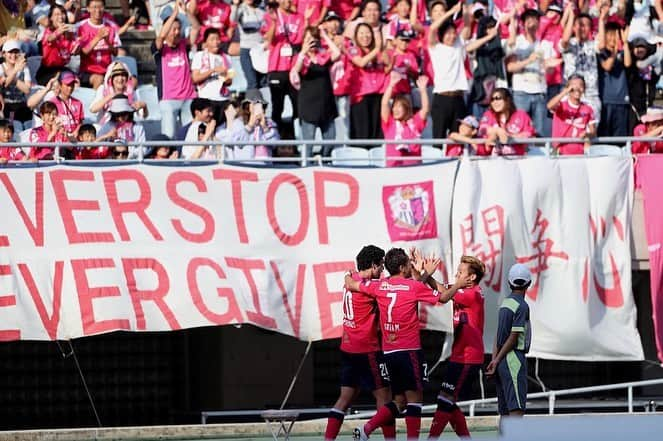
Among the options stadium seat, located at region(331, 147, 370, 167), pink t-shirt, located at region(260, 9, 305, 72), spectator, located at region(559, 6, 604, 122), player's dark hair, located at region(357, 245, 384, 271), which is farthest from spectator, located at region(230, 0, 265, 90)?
player's dark hair, located at region(357, 245, 384, 271)

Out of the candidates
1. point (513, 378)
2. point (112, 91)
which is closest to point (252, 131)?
point (112, 91)

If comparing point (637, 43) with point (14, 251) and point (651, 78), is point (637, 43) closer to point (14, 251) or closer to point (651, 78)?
point (651, 78)

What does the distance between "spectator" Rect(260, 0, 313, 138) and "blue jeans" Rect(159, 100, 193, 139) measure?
1.03 metres

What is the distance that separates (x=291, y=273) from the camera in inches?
707

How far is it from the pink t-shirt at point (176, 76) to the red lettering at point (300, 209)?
2121 mm

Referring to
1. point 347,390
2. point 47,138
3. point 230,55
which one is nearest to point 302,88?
point 230,55

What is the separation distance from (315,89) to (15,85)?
11.2ft

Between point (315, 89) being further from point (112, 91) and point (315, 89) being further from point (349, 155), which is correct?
point (112, 91)

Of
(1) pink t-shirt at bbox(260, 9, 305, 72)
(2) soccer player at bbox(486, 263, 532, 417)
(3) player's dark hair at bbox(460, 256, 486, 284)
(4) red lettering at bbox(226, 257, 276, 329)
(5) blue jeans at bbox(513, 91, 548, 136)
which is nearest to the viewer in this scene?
(2) soccer player at bbox(486, 263, 532, 417)

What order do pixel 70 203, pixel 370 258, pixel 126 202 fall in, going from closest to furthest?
pixel 370 258 → pixel 70 203 → pixel 126 202

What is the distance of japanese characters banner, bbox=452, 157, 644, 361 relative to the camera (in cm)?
1822

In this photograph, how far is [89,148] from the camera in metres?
18.3

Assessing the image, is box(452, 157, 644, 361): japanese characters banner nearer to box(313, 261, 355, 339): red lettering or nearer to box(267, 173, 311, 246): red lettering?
box(313, 261, 355, 339): red lettering

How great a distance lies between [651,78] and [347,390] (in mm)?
8256
